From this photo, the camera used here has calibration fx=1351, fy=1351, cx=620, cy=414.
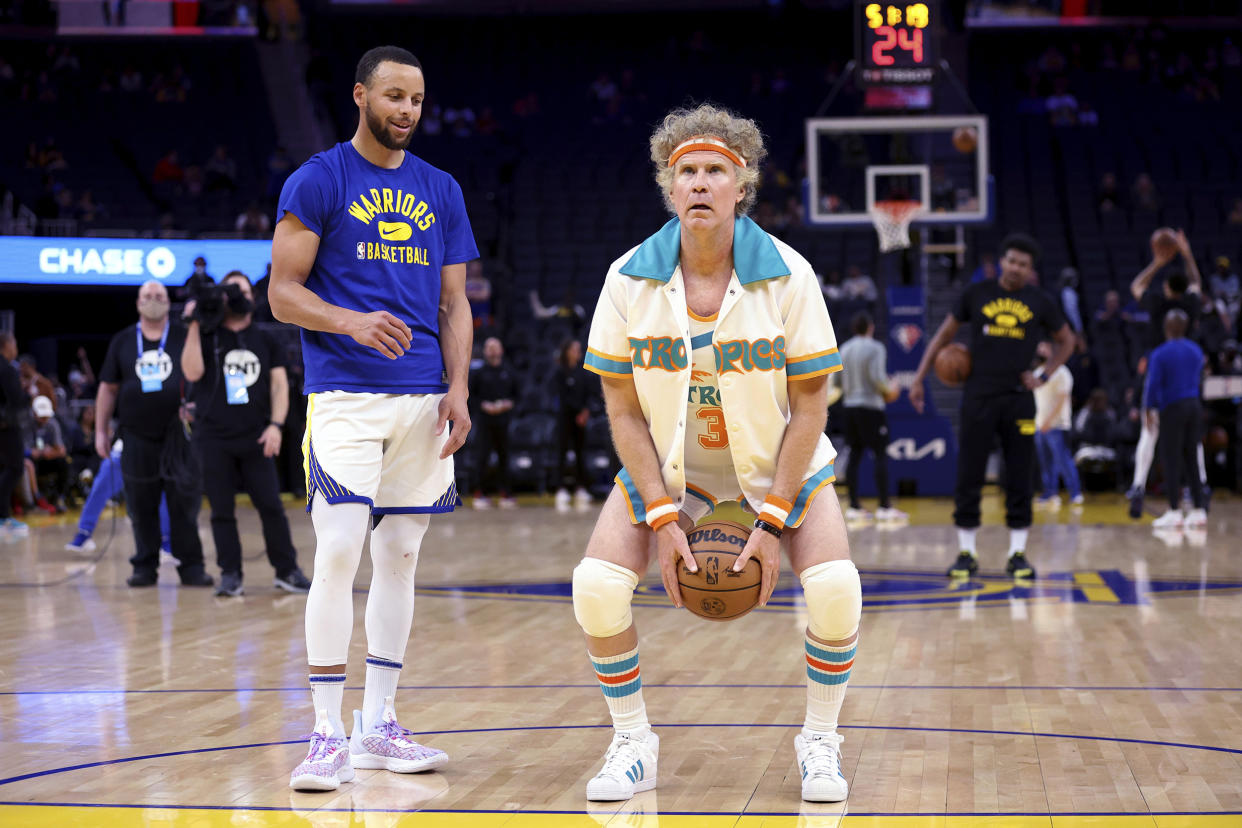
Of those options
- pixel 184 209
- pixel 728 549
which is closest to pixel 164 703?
pixel 728 549

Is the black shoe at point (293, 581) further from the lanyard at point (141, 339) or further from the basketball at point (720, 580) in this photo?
the basketball at point (720, 580)

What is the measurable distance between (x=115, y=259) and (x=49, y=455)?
4344 mm

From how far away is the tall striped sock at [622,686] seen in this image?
11.3 feet

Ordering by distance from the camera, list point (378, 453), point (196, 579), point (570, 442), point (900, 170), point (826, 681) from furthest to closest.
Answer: point (570, 442)
point (900, 170)
point (196, 579)
point (378, 453)
point (826, 681)

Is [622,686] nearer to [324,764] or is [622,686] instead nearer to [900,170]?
[324,764]

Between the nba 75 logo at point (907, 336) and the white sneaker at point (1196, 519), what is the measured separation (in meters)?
4.25

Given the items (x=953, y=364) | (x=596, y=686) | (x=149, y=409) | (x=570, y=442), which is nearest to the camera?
(x=596, y=686)

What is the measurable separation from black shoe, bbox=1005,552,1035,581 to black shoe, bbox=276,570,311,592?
4.00m

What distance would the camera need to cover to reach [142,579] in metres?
7.89

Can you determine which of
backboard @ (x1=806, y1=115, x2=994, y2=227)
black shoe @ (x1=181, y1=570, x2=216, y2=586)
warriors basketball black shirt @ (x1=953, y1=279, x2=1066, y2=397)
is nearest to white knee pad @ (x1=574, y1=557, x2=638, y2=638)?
warriors basketball black shirt @ (x1=953, y1=279, x2=1066, y2=397)

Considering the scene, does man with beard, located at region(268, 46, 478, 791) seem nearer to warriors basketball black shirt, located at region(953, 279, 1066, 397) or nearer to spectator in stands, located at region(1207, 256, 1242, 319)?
warriors basketball black shirt, located at region(953, 279, 1066, 397)

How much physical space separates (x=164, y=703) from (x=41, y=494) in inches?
433

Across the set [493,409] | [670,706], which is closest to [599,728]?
[670,706]

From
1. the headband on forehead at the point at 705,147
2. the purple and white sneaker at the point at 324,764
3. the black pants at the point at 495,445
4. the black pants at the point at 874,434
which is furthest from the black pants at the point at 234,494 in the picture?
the black pants at the point at 495,445
